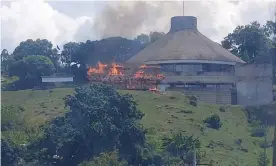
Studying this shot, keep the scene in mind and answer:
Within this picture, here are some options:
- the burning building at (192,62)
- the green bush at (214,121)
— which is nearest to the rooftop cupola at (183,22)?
the burning building at (192,62)

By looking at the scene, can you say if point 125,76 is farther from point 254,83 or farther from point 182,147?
point 182,147

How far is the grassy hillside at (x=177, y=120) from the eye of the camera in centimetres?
4353

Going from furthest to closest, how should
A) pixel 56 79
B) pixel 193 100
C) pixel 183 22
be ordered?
pixel 183 22 < pixel 56 79 < pixel 193 100

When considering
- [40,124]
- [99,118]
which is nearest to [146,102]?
[40,124]

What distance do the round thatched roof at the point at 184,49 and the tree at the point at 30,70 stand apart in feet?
27.8

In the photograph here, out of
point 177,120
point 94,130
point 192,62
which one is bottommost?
point 177,120

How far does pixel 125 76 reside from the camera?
61.1 meters

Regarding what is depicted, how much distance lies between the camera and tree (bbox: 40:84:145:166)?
3916cm

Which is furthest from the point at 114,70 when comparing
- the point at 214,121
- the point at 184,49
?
the point at 214,121

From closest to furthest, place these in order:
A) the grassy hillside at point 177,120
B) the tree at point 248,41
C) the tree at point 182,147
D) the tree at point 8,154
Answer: the tree at point 8,154
the tree at point 182,147
the grassy hillside at point 177,120
the tree at point 248,41

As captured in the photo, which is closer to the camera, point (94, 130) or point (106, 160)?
point (106, 160)

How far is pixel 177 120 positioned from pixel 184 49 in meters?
19.3

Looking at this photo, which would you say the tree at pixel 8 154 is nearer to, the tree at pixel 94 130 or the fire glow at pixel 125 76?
the tree at pixel 94 130

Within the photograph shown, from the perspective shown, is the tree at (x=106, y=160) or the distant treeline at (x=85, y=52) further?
the distant treeline at (x=85, y=52)
